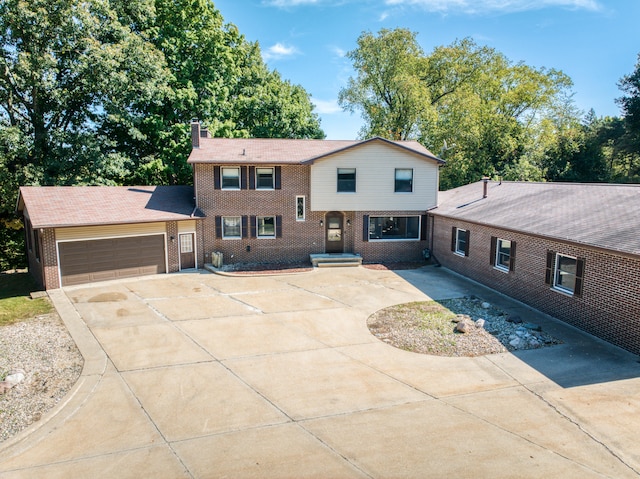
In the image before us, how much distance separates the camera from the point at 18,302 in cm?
1673

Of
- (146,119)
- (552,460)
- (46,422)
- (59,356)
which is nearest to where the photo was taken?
(552,460)

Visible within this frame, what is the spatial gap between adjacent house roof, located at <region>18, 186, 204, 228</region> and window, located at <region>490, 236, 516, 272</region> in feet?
44.5

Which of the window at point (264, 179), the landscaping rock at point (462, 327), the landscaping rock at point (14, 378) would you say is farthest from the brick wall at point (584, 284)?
the landscaping rock at point (14, 378)

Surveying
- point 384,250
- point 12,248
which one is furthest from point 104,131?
point 384,250

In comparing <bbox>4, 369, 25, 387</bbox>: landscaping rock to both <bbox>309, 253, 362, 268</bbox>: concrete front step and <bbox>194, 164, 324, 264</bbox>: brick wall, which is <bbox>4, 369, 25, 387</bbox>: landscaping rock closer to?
<bbox>194, 164, 324, 264</bbox>: brick wall

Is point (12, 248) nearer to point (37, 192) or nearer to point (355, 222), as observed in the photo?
point (37, 192)

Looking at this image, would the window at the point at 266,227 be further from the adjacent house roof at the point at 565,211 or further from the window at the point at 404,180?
the adjacent house roof at the point at 565,211

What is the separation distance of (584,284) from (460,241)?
26.8 feet

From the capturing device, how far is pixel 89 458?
755 centimetres

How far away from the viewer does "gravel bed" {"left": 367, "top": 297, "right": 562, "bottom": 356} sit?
12.4 m

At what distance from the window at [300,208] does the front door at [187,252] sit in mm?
5575

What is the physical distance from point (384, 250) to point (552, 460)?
682 inches

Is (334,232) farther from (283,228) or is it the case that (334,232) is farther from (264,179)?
(264,179)

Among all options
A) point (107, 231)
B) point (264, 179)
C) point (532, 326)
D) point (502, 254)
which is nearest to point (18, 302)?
point (107, 231)
